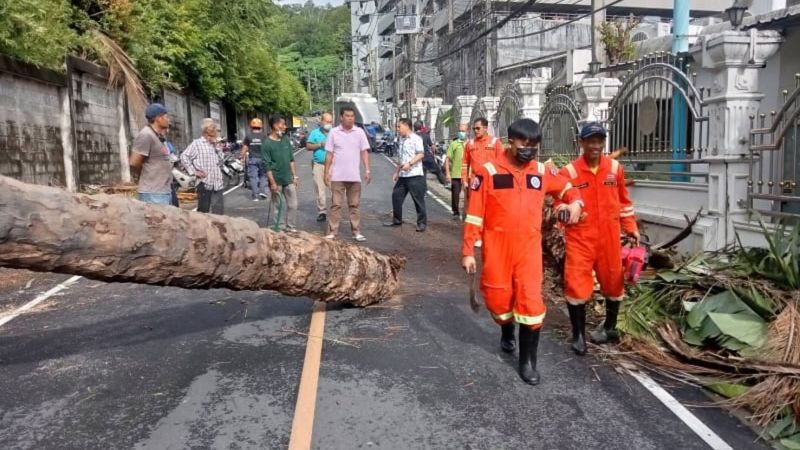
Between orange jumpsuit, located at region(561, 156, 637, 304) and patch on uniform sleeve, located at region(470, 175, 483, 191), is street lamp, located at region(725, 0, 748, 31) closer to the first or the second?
orange jumpsuit, located at region(561, 156, 637, 304)

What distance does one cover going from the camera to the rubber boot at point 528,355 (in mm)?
4262

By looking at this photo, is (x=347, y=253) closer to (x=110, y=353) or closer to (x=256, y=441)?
(x=110, y=353)

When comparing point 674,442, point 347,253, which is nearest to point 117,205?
point 347,253

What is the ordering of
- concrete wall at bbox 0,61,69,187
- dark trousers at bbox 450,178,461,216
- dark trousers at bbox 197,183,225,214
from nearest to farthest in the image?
dark trousers at bbox 197,183,225,214
concrete wall at bbox 0,61,69,187
dark trousers at bbox 450,178,461,216

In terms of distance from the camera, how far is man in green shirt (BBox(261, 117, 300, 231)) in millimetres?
9430

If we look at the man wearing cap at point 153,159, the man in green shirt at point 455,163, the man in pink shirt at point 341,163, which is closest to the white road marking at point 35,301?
the man wearing cap at point 153,159

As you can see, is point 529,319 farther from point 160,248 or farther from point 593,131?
point 160,248

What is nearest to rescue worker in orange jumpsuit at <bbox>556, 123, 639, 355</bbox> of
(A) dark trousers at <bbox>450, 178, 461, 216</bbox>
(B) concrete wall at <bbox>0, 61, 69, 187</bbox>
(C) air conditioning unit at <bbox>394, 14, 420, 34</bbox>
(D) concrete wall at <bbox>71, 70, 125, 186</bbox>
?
(A) dark trousers at <bbox>450, 178, 461, 216</bbox>

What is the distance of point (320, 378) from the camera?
4289 millimetres

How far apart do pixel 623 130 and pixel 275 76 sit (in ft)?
93.1

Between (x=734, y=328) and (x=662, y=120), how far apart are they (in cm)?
430

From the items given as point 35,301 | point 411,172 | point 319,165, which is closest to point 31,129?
point 319,165

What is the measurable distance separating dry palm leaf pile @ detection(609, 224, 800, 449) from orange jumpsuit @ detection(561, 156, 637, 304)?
0.52 meters

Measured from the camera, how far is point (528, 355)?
14.2 ft
